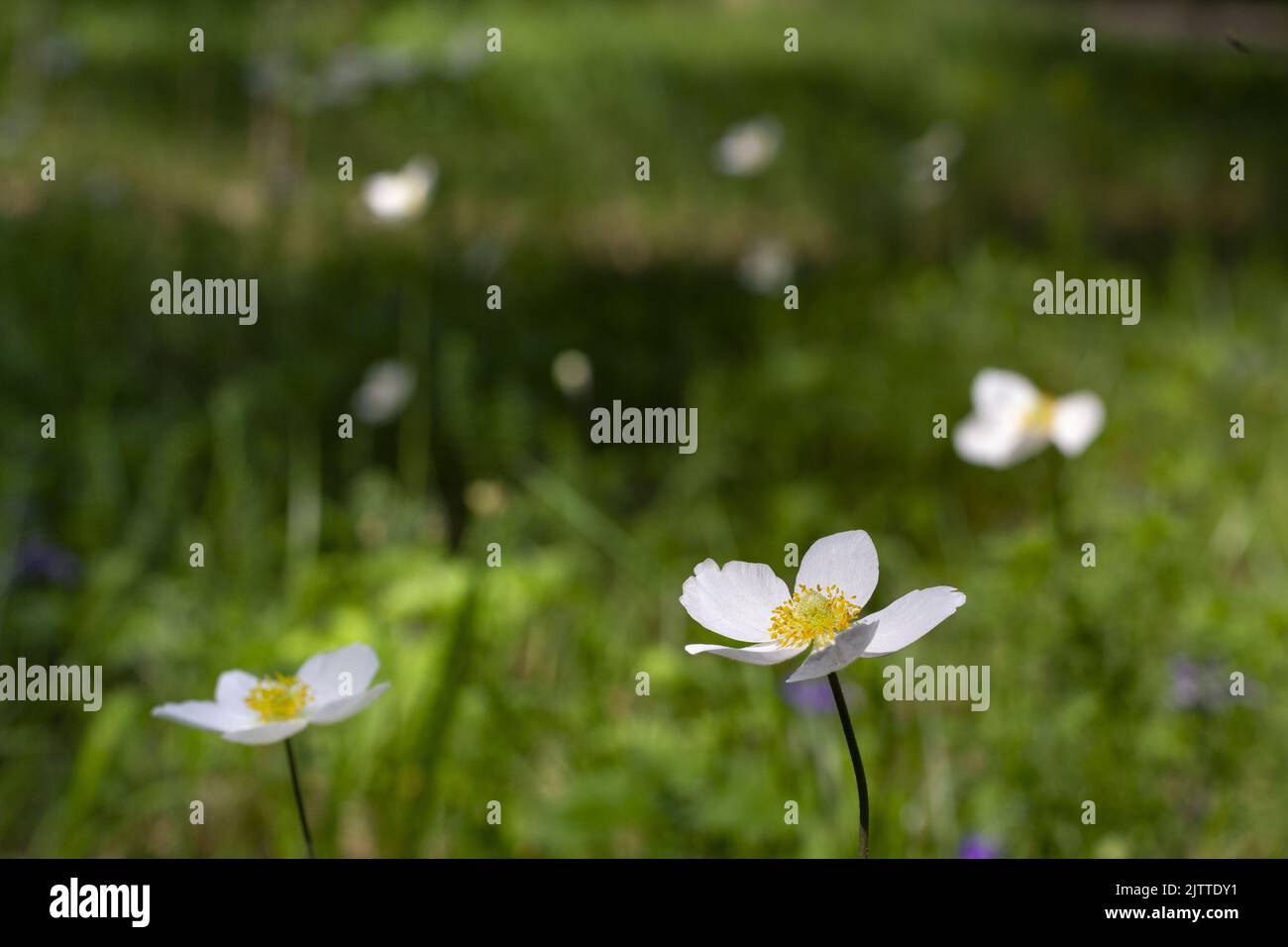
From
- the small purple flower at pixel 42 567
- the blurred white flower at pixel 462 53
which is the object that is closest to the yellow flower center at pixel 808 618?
the small purple flower at pixel 42 567

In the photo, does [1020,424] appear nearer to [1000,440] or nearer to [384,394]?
[1000,440]

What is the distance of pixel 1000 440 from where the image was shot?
150cm

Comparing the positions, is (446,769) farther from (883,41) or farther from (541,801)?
(883,41)

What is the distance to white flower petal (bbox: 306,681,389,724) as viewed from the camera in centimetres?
58

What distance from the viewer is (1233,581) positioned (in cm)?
188

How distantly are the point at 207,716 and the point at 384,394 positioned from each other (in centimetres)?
151

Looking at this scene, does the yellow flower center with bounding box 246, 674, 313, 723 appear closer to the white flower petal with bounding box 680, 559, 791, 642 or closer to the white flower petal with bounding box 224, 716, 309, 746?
the white flower petal with bounding box 224, 716, 309, 746

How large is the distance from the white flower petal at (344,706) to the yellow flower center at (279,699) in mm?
29

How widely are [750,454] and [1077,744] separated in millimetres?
1209

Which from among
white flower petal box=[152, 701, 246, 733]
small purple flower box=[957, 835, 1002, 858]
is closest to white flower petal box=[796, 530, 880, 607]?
white flower petal box=[152, 701, 246, 733]

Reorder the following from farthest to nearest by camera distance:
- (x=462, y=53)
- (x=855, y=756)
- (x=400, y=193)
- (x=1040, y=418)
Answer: (x=462, y=53), (x=400, y=193), (x=1040, y=418), (x=855, y=756)

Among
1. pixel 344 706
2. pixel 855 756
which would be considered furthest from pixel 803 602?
pixel 344 706

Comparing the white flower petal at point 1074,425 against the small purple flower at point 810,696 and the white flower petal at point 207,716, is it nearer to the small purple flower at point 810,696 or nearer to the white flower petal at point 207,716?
the small purple flower at point 810,696
